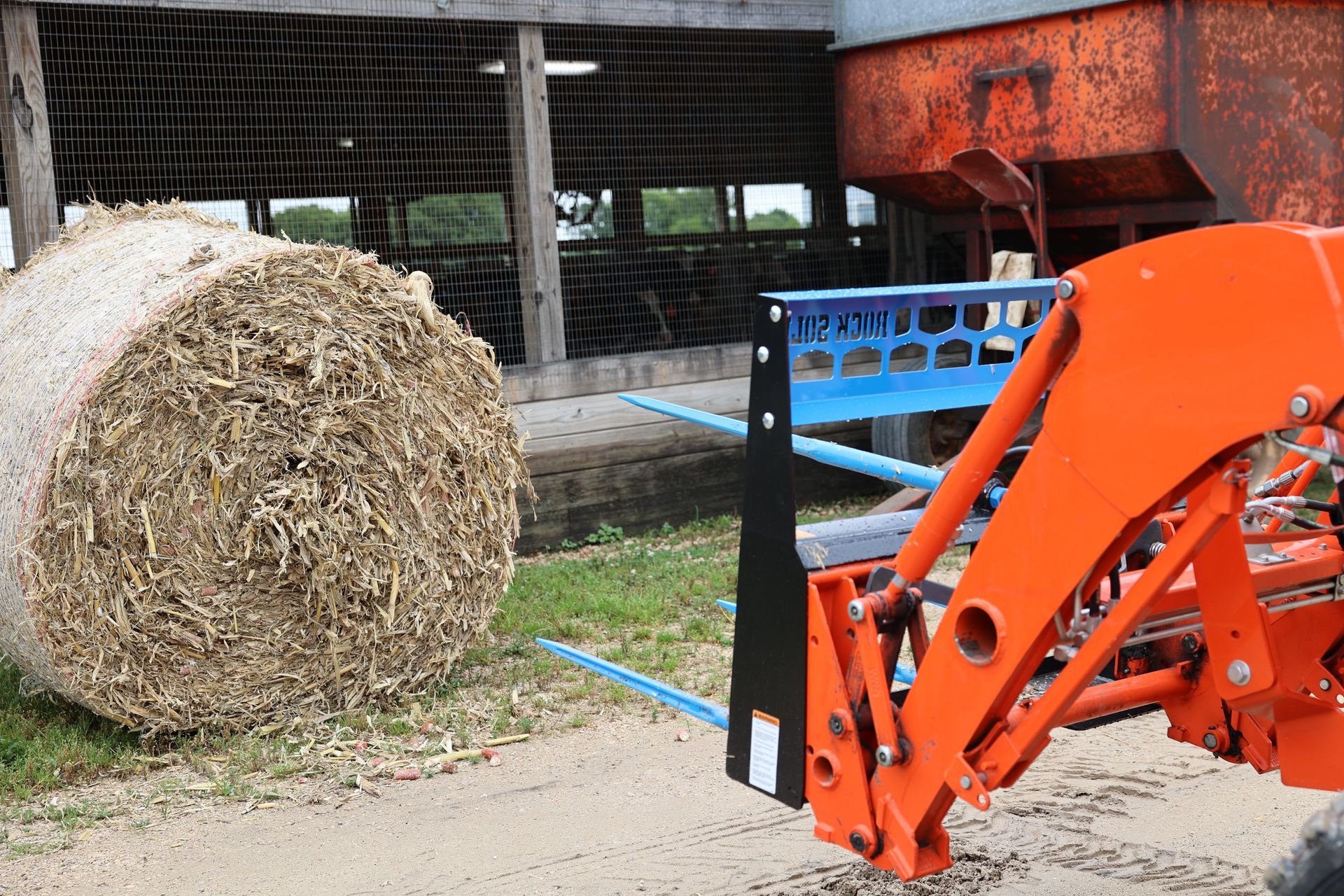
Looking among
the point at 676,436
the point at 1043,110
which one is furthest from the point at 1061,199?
the point at 676,436

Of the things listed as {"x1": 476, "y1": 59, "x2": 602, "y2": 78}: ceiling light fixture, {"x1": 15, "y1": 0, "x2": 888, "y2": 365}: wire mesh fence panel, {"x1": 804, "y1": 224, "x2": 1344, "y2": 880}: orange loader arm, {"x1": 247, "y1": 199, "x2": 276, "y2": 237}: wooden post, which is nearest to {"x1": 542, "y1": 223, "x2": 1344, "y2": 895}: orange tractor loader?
{"x1": 804, "y1": 224, "x2": 1344, "y2": 880}: orange loader arm

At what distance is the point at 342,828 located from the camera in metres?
3.51

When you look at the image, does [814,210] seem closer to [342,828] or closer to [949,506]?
[342,828]

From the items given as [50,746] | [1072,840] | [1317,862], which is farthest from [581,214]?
[1317,862]

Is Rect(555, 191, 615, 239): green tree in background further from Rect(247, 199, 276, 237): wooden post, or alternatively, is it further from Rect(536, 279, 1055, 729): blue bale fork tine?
Rect(536, 279, 1055, 729): blue bale fork tine

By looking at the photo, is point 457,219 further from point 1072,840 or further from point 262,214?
point 1072,840

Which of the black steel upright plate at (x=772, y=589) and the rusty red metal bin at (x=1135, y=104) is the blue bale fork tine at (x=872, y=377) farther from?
the rusty red metal bin at (x=1135, y=104)

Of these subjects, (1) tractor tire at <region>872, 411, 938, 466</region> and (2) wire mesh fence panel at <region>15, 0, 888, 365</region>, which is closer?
(1) tractor tire at <region>872, 411, 938, 466</region>

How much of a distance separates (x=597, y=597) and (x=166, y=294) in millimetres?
2370

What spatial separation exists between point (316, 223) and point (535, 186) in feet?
15.4

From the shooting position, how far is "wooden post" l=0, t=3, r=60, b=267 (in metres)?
5.43

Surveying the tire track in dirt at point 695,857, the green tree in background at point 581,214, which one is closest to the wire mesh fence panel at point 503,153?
the green tree in background at point 581,214

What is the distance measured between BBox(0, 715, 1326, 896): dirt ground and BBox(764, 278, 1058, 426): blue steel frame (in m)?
1.20

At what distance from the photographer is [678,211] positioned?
12984mm
